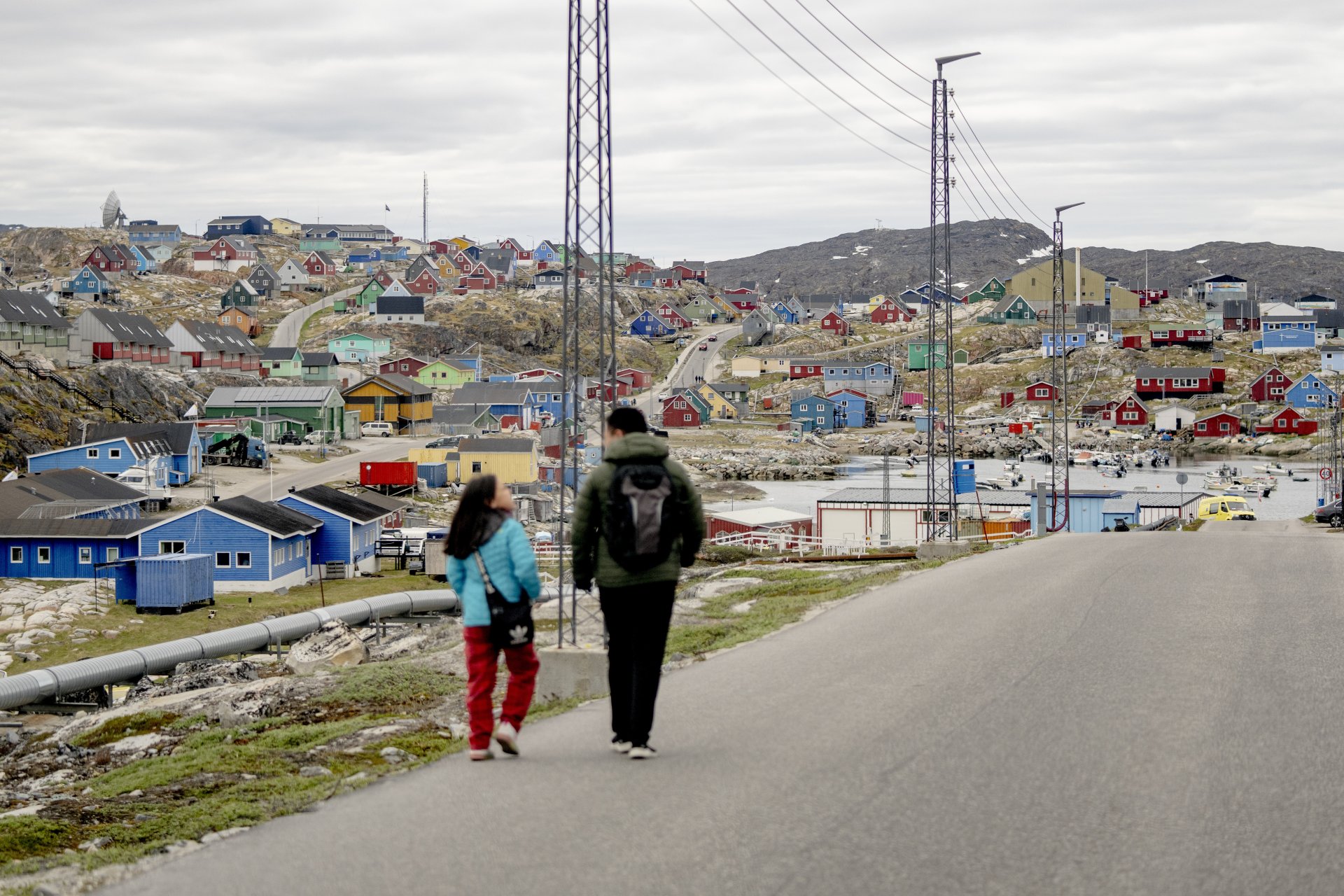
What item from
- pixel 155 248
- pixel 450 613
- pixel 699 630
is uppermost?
pixel 155 248

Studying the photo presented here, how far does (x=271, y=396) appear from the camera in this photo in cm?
8969

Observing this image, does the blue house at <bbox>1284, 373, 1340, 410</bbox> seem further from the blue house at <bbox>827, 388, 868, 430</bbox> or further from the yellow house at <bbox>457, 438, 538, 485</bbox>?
the yellow house at <bbox>457, 438, 538, 485</bbox>

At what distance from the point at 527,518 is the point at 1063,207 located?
90.2 feet

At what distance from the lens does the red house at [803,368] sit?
487 feet

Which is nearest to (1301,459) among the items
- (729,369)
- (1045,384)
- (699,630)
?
(1045,384)

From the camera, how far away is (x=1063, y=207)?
47.2 m

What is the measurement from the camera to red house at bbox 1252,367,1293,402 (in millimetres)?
130125

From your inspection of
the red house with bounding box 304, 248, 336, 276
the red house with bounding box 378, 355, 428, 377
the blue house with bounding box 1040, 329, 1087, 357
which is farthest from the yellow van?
the red house with bounding box 304, 248, 336, 276

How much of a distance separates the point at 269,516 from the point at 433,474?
27.1 m

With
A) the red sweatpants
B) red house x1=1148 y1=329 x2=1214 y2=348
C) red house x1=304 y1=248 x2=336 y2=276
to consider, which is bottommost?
the red sweatpants

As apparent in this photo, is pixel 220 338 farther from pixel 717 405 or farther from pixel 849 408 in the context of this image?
pixel 849 408

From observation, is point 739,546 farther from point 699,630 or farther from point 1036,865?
point 1036,865

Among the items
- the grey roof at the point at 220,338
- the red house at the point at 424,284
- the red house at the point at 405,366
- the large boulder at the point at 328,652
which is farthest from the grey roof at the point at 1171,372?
the large boulder at the point at 328,652

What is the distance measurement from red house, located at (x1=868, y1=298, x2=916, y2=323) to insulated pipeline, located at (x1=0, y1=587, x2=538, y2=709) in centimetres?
16366
